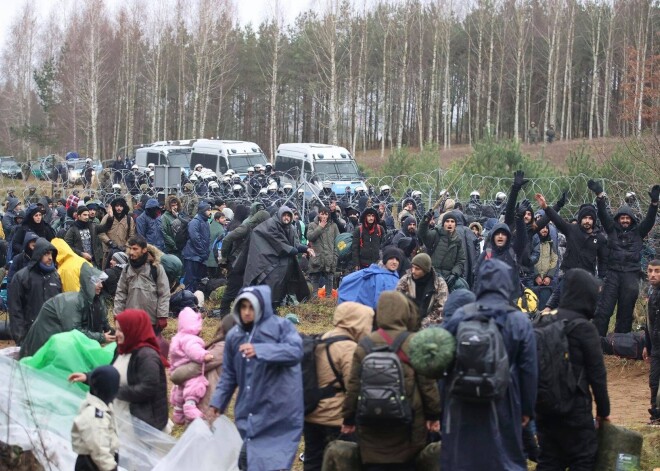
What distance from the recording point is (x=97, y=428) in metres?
5.75

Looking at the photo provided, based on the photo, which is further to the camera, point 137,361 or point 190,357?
point 190,357

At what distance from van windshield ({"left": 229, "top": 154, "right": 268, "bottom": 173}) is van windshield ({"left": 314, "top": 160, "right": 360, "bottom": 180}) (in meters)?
3.30

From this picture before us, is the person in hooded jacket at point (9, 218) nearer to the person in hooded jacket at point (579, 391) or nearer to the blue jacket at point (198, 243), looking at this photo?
the blue jacket at point (198, 243)

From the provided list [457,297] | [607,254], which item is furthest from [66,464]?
[607,254]

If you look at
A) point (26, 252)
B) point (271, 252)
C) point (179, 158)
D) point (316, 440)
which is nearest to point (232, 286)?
point (271, 252)

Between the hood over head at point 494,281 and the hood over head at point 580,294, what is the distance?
54 centimetres

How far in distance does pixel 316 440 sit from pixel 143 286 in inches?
129

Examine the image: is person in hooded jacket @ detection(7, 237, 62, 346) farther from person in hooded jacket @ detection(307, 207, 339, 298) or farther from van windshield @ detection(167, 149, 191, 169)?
van windshield @ detection(167, 149, 191, 169)

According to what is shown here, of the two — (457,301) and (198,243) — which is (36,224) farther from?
(457,301)

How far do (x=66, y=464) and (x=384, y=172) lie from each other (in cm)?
2301

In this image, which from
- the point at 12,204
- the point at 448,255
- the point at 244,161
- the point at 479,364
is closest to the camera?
the point at 479,364

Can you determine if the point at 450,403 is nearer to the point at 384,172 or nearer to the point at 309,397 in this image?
the point at 309,397

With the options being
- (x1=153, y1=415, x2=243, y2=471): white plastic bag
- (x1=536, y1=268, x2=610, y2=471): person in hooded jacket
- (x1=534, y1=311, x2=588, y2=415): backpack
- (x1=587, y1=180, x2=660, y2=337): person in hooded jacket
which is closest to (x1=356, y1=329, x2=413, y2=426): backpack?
(x1=534, y1=311, x2=588, y2=415): backpack

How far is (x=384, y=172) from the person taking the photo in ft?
95.8
